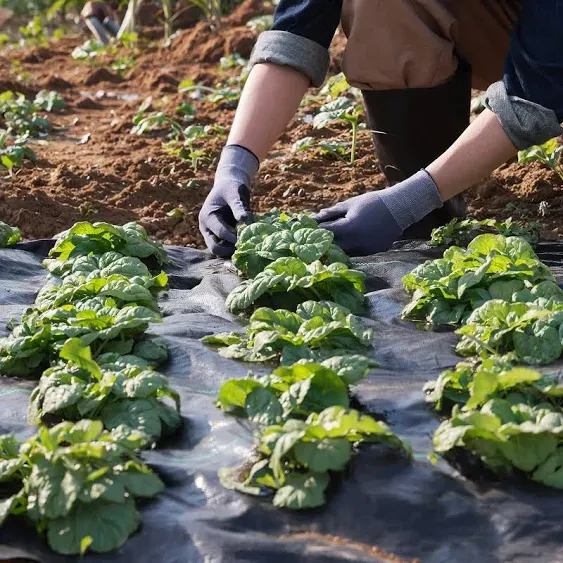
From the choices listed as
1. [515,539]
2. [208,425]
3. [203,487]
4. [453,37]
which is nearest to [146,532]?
[203,487]

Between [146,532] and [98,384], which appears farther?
[98,384]

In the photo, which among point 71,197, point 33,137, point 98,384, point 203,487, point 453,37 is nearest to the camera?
point 203,487

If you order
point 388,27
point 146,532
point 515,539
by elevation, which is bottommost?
point 146,532

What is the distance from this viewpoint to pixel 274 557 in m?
1.86

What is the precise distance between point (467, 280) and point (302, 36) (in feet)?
4.44

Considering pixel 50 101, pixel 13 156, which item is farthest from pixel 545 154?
pixel 50 101

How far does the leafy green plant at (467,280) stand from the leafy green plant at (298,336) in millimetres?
250

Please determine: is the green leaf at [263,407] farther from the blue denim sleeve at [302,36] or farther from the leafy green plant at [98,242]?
the blue denim sleeve at [302,36]

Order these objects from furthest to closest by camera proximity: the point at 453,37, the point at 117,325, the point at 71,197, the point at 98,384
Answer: the point at 71,197
the point at 453,37
the point at 117,325
the point at 98,384

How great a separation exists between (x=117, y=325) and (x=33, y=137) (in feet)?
11.9

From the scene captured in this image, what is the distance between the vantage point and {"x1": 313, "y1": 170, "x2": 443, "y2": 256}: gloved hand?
3.34 metres

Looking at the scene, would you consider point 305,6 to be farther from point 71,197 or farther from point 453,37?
point 71,197

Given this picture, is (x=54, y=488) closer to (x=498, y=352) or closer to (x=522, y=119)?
(x=498, y=352)

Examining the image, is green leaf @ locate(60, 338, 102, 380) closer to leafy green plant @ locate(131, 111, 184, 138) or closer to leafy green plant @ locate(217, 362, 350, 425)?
leafy green plant @ locate(217, 362, 350, 425)
